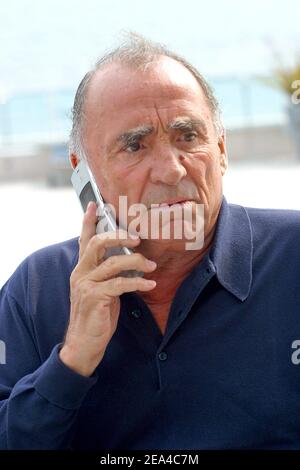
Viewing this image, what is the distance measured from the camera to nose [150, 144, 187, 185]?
4.69ft

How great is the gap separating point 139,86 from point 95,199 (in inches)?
8.9

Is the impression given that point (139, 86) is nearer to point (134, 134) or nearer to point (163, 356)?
point (134, 134)

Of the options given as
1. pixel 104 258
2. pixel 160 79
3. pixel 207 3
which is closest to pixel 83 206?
pixel 104 258

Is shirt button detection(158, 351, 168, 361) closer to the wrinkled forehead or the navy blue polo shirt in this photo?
the navy blue polo shirt

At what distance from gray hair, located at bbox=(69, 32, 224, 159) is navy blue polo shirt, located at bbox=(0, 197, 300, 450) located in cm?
22

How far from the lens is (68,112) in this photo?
1.74 metres

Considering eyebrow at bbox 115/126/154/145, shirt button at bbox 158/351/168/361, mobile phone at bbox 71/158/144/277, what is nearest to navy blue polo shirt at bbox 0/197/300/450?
shirt button at bbox 158/351/168/361

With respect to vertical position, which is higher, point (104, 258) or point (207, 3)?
point (207, 3)

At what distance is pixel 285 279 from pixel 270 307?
0.21ft

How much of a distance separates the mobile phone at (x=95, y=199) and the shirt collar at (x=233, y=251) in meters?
0.17

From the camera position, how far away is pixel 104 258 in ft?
4.76

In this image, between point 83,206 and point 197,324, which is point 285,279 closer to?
point 197,324
